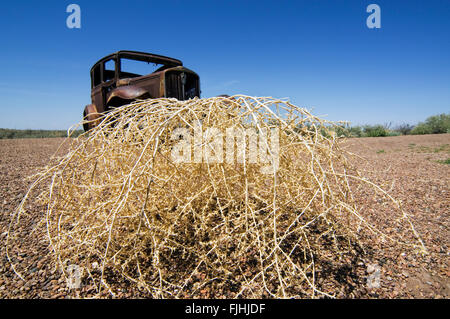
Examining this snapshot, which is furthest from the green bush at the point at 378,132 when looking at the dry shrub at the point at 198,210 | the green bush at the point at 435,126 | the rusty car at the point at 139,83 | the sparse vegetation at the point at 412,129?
the dry shrub at the point at 198,210

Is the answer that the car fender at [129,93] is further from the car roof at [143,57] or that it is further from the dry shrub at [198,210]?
the dry shrub at [198,210]

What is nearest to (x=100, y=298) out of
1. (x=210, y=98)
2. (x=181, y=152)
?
(x=181, y=152)

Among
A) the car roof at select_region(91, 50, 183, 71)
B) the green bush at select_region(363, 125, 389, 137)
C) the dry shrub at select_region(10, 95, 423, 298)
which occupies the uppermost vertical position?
the car roof at select_region(91, 50, 183, 71)

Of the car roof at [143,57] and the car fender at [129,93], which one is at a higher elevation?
the car roof at [143,57]

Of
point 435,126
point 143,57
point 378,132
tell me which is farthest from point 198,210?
point 435,126

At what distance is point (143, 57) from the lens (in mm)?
6047

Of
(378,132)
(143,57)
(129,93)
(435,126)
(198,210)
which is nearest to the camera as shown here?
(198,210)

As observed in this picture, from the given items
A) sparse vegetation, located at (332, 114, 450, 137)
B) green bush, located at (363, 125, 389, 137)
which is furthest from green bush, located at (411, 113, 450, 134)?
green bush, located at (363, 125, 389, 137)

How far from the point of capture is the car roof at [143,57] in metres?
5.75

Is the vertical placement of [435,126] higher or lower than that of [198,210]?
higher

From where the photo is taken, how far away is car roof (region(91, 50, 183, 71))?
18.9 feet

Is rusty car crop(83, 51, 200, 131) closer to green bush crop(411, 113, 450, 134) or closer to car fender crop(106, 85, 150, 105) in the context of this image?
car fender crop(106, 85, 150, 105)

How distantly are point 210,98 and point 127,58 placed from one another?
5.29 metres

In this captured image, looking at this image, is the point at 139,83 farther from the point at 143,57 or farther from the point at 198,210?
the point at 198,210
